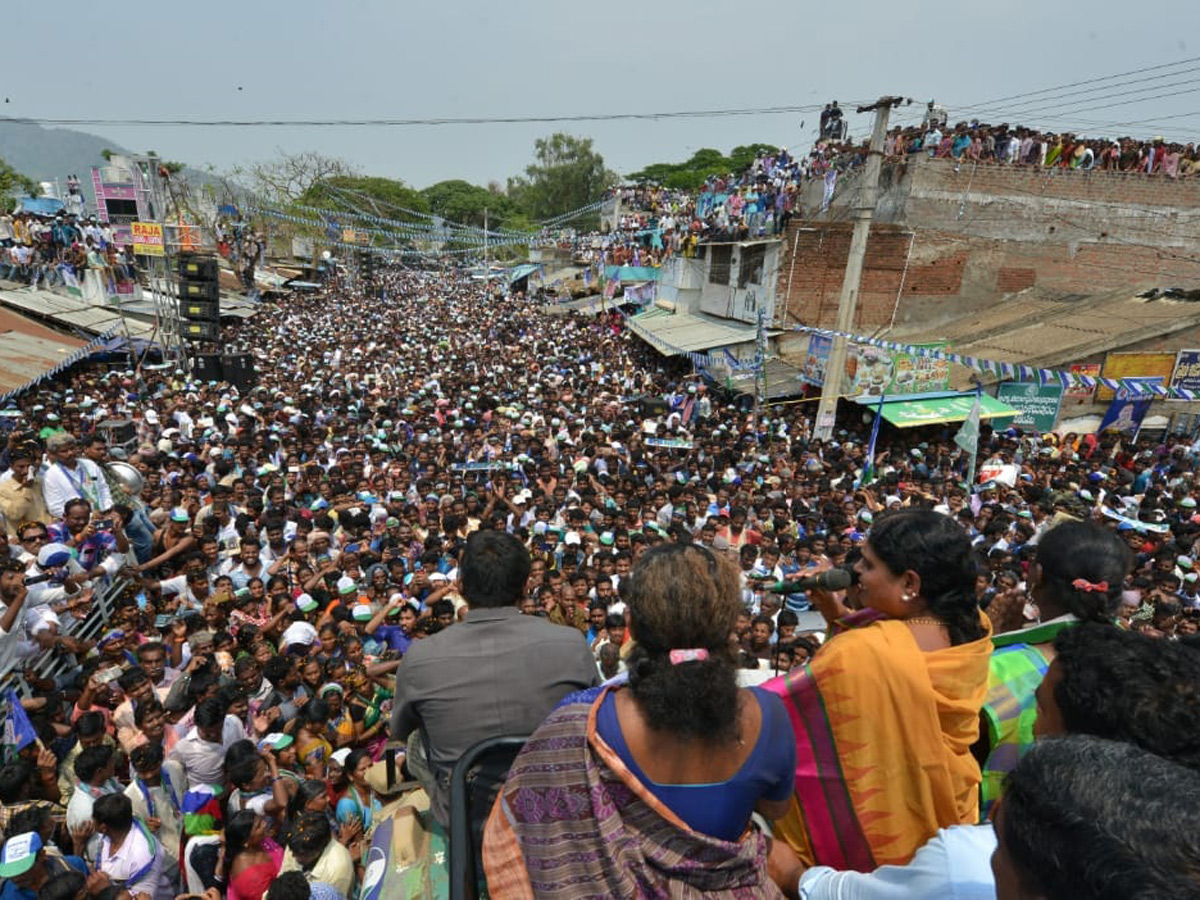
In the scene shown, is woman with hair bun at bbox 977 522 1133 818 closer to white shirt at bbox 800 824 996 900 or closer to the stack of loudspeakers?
white shirt at bbox 800 824 996 900

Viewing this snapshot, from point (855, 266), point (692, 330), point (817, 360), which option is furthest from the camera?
point (692, 330)

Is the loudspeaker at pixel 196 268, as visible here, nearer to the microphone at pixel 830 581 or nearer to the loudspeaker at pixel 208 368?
the loudspeaker at pixel 208 368

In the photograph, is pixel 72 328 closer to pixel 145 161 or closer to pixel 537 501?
pixel 145 161

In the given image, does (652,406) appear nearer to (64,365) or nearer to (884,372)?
(884,372)

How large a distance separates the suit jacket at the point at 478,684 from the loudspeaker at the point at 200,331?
1790 centimetres

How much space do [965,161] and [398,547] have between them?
19.3 metres

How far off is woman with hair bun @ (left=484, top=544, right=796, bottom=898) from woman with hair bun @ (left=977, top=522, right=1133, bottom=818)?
90 centimetres

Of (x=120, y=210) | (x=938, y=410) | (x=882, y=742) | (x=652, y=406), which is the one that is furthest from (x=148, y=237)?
(x=882, y=742)

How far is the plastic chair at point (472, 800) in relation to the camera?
52.2 inches

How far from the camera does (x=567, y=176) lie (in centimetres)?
6606

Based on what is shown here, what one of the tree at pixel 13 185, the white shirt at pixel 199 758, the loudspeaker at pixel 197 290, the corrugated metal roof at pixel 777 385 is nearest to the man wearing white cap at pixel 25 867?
the white shirt at pixel 199 758

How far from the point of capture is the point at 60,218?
22094 mm

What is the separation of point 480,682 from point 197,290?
18675mm

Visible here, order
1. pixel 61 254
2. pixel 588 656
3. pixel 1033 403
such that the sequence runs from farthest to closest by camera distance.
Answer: pixel 61 254
pixel 1033 403
pixel 588 656
